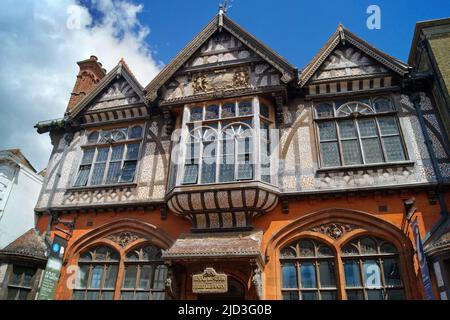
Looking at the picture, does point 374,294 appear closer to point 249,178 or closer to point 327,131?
point 249,178

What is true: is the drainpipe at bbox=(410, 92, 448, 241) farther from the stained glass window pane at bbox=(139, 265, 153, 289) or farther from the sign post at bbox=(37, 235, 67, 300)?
the sign post at bbox=(37, 235, 67, 300)

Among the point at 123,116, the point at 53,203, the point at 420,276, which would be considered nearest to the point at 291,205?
the point at 420,276

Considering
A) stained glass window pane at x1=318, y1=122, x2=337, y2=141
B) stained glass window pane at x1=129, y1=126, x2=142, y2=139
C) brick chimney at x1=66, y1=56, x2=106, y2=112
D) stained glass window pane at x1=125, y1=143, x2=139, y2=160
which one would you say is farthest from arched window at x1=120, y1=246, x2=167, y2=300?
brick chimney at x1=66, y1=56, x2=106, y2=112

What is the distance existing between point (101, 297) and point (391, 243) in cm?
858

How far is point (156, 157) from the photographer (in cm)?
1230

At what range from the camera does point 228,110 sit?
11.7 metres

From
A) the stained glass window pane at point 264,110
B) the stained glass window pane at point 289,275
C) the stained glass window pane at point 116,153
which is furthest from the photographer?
the stained glass window pane at point 116,153

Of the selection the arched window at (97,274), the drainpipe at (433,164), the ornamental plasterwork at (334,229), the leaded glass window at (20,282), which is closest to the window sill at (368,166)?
the drainpipe at (433,164)

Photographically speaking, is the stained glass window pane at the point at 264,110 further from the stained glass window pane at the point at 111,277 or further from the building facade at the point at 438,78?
the stained glass window pane at the point at 111,277

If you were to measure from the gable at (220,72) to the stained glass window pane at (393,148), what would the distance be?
3.95 meters

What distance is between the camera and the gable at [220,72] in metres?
11.9

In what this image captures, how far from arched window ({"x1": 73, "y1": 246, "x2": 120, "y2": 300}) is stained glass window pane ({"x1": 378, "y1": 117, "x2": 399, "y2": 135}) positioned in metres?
9.45

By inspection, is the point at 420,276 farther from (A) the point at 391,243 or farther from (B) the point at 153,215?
(B) the point at 153,215

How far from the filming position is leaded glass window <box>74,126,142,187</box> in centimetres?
1252
